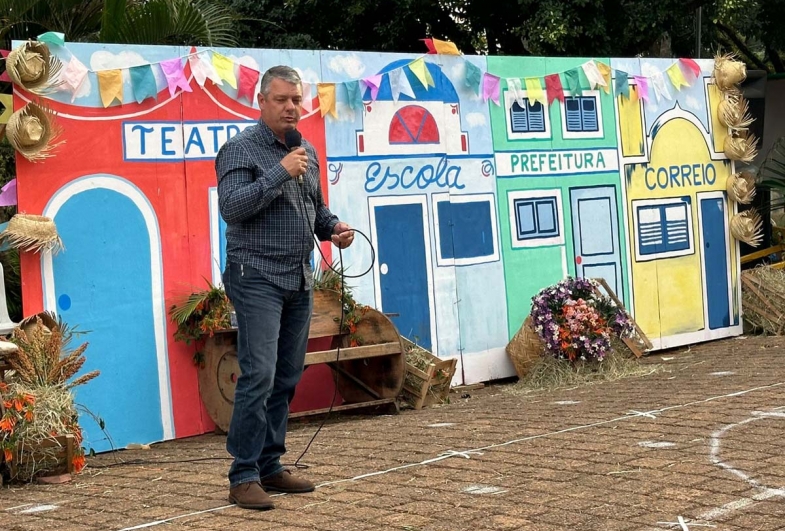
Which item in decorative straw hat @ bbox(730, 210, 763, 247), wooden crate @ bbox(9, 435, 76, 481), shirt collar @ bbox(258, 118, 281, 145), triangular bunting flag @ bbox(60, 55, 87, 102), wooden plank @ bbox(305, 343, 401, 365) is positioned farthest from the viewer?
decorative straw hat @ bbox(730, 210, 763, 247)

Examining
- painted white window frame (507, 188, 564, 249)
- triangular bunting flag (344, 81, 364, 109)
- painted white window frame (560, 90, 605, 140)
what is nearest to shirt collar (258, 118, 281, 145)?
triangular bunting flag (344, 81, 364, 109)

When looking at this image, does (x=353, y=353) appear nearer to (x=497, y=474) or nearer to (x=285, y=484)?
(x=497, y=474)

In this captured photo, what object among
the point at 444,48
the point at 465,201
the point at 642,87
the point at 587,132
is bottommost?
the point at 465,201

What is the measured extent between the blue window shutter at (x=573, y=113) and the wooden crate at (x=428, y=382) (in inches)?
117

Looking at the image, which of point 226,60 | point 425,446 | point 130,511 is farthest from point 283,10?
point 130,511

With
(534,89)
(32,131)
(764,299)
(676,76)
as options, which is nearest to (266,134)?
(32,131)

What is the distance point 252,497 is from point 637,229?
713cm

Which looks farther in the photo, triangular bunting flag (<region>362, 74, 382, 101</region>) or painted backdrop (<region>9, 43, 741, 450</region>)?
triangular bunting flag (<region>362, 74, 382, 101</region>)

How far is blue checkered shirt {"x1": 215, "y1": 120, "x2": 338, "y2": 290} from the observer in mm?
5297

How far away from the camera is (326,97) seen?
9.12m

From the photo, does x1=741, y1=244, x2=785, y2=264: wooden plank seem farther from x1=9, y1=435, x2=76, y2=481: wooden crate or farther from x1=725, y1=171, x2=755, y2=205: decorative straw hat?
x1=9, y1=435, x2=76, y2=481: wooden crate

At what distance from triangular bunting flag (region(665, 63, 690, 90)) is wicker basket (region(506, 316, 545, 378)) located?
3380 mm

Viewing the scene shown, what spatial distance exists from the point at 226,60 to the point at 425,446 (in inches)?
134

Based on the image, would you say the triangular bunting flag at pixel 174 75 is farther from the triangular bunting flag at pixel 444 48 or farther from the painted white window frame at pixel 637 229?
the painted white window frame at pixel 637 229
